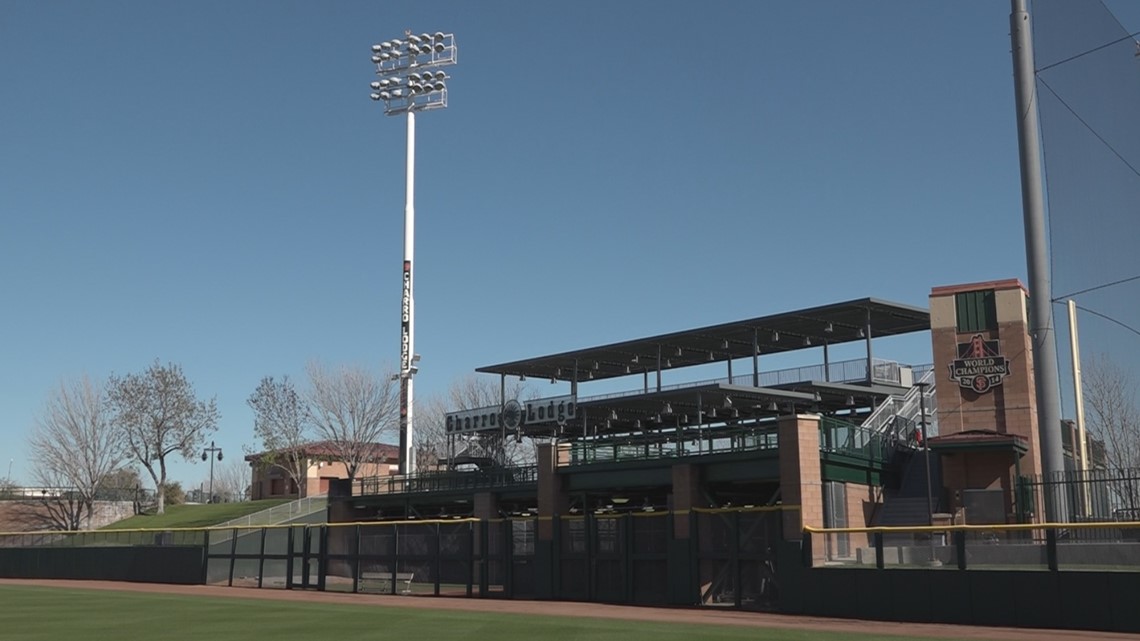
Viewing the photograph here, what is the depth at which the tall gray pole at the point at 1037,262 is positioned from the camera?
21578 millimetres

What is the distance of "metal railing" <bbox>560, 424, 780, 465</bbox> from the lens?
3294cm

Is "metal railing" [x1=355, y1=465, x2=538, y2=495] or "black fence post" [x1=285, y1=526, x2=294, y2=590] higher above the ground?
"metal railing" [x1=355, y1=465, x2=538, y2=495]

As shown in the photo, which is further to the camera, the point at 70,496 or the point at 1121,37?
the point at 70,496

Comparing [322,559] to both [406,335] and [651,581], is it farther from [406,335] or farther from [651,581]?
[406,335]

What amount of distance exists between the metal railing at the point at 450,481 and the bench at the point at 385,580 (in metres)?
8.03

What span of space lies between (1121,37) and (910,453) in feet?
65.4

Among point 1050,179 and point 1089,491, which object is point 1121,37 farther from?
point 1089,491

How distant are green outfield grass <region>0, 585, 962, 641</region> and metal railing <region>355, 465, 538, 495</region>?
16.1 m

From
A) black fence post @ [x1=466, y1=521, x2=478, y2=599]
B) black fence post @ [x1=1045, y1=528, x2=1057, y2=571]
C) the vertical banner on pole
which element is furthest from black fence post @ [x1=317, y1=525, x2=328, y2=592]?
black fence post @ [x1=1045, y1=528, x2=1057, y2=571]

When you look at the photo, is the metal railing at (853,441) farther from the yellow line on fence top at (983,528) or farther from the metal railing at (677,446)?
the yellow line on fence top at (983,528)

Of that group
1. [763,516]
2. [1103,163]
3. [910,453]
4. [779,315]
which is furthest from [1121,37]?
[779,315]

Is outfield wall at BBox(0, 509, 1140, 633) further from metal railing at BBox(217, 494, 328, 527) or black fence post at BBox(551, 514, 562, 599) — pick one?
metal railing at BBox(217, 494, 328, 527)

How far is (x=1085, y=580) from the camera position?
20797 mm

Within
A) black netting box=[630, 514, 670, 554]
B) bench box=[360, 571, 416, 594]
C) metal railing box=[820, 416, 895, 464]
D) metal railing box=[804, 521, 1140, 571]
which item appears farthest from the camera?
bench box=[360, 571, 416, 594]
